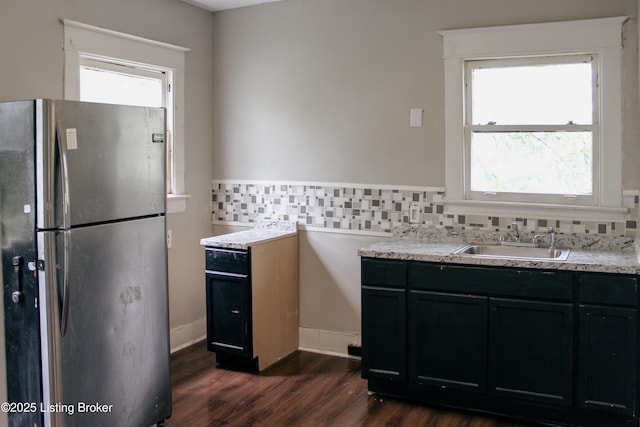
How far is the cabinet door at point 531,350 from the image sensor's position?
315cm

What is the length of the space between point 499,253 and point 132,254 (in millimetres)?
2107

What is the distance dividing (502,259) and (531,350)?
19.2 inches

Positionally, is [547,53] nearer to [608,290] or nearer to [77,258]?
[608,290]

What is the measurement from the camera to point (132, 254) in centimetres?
301

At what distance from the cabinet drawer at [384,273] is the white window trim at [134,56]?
5.21ft

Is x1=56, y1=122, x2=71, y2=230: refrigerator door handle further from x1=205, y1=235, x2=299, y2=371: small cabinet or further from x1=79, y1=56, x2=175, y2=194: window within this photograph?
x1=205, y1=235, x2=299, y2=371: small cabinet

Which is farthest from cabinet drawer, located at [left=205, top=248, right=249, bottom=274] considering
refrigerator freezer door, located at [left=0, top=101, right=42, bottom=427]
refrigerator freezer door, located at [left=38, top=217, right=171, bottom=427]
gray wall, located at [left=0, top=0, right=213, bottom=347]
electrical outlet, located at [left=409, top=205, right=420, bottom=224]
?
refrigerator freezer door, located at [left=0, top=101, right=42, bottom=427]

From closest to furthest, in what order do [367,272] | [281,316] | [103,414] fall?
[103,414], [367,272], [281,316]

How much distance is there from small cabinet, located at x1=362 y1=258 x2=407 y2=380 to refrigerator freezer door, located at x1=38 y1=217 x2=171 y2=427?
44.1 inches

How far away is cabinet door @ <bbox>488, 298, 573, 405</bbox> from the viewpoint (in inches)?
124

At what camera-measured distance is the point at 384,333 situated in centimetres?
356

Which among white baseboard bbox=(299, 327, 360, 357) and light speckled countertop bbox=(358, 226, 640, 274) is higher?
light speckled countertop bbox=(358, 226, 640, 274)

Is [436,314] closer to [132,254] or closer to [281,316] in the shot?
[281,316]

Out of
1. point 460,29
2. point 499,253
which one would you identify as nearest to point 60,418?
point 499,253
